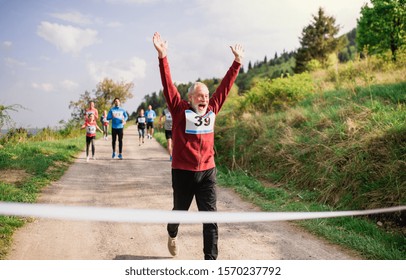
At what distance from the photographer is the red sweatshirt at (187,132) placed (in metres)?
Result: 3.31

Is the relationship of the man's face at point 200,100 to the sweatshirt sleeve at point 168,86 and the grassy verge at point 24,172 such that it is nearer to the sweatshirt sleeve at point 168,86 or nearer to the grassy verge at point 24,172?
the sweatshirt sleeve at point 168,86

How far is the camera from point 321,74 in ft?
55.8

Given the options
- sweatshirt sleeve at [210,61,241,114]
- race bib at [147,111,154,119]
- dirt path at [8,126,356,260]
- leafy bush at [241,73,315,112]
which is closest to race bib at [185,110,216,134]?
sweatshirt sleeve at [210,61,241,114]

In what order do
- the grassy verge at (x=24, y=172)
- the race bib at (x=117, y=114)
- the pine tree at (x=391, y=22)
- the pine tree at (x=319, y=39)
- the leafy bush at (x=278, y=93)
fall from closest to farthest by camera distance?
the grassy verge at (x=24, y=172) < the race bib at (x=117, y=114) < the pine tree at (x=391, y=22) < the leafy bush at (x=278, y=93) < the pine tree at (x=319, y=39)

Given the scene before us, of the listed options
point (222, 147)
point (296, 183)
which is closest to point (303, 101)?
point (222, 147)

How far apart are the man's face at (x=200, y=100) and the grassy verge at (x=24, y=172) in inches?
103

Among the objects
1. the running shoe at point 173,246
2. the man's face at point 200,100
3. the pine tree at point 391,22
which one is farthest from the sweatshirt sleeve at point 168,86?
the pine tree at point 391,22

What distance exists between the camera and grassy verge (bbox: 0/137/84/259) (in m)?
4.50

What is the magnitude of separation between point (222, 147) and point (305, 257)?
774 centimetres

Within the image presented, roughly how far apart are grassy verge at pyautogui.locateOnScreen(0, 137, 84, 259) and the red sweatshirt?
7.36ft

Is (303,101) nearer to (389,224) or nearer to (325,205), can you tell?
(325,205)

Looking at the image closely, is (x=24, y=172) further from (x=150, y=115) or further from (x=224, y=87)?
(x=150, y=115)

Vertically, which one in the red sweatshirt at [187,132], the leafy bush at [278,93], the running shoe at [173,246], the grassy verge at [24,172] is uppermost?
the leafy bush at [278,93]

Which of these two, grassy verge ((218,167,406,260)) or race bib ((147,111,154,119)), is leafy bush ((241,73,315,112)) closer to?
race bib ((147,111,154,119))
